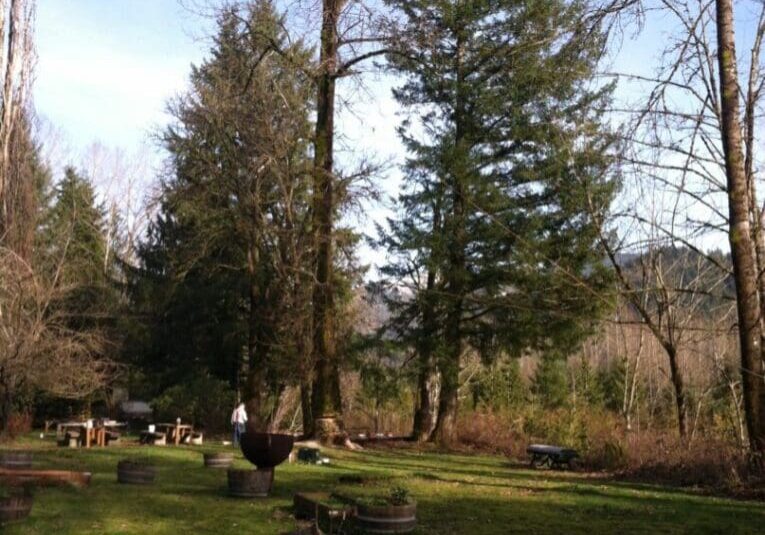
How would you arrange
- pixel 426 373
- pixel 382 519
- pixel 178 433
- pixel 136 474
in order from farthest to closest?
pixel 426 373, pixel 178 433, pixel 136 474, pixel 382 519

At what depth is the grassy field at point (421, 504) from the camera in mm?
9586

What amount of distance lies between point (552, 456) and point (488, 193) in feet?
27.3

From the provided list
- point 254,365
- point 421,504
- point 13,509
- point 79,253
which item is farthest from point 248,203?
point 13,509

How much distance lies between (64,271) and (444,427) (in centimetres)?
1523

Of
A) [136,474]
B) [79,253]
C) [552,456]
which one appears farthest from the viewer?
[79,253]

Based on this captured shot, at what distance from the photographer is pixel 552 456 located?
733 inches

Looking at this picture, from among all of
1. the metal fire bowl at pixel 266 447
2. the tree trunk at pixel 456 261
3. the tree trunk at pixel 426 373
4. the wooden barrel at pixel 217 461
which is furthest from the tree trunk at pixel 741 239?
the tree trunk at pixel 426 373

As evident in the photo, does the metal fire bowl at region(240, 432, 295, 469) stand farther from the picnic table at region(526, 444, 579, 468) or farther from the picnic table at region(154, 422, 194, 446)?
the picnic table at region(154, 422, 194, 446)

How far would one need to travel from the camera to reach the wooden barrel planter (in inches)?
354

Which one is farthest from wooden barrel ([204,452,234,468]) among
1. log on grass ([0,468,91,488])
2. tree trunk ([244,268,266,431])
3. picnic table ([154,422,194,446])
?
tree trunk ([244,268,266,431])

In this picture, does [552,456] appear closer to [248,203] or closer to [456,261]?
[456,261]

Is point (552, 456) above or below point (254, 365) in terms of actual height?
below

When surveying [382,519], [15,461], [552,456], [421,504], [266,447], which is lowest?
[421,504]

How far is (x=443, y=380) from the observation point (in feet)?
81.4
